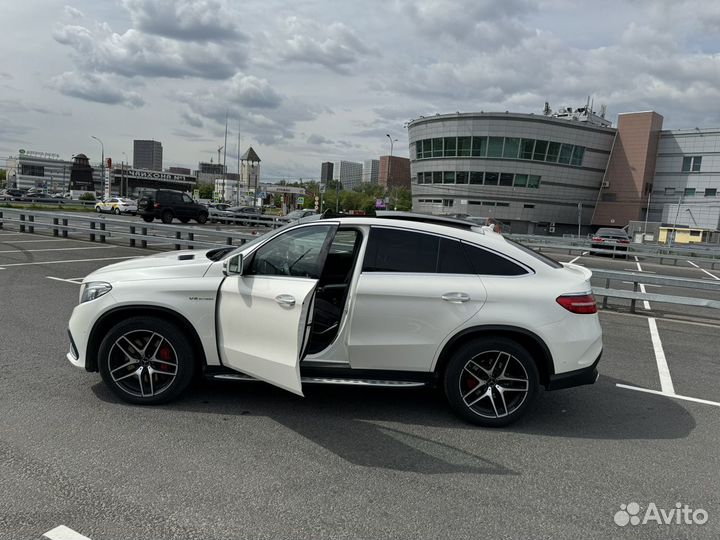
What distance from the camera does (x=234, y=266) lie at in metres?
4.28

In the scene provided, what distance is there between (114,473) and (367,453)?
166cm

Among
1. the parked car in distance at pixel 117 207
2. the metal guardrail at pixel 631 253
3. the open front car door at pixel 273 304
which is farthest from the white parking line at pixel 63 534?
the parked car in distance at pixel 117 207

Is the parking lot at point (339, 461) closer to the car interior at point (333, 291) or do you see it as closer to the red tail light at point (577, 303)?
the car interior at point (333, 291)

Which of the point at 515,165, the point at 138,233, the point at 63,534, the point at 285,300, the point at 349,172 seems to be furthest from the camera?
the point at 349,172

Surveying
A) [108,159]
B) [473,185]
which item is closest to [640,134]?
[473,185]

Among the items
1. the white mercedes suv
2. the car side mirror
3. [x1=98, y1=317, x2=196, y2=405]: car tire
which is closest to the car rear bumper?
the white mercedes suv

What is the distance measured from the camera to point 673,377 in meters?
5.98

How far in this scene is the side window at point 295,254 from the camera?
175 inches

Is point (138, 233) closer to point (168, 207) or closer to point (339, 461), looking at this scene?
point (168, 207)

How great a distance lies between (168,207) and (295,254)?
1112 inches

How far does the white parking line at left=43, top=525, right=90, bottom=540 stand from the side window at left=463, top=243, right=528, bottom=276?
318cm

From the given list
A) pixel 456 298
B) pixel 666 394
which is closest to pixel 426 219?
pixel 456 298

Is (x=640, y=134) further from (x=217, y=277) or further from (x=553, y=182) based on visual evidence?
(x=217, y=277)

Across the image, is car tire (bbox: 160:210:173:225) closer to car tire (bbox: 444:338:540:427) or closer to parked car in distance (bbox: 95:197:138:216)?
parked car in distance (bbox: 95:197:138:216)
